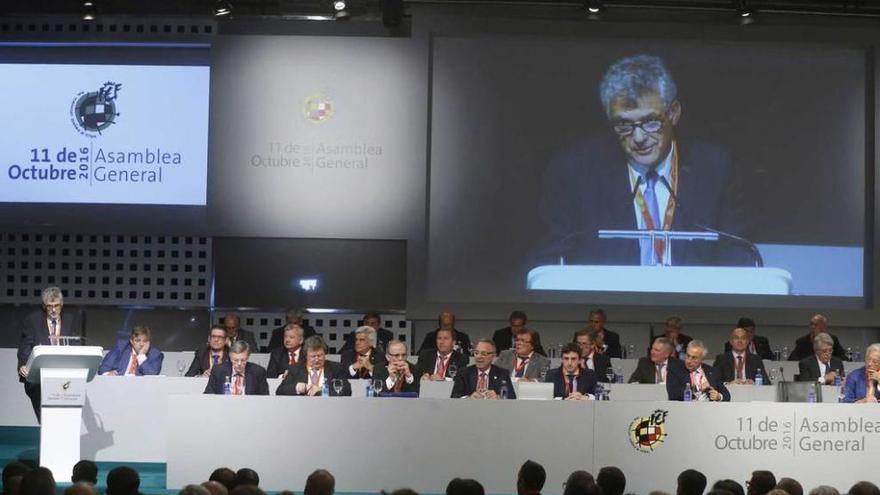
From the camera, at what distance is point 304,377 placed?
1021 centimetres

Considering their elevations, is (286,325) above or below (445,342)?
above

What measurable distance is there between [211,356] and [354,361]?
3.86ft

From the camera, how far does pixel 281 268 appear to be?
14.2 m

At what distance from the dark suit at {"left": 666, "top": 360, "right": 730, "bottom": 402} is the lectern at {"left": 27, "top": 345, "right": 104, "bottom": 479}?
4.11m

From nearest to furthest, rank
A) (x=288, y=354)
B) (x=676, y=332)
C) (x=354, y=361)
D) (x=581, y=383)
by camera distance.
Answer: (x=581, y=383), (x=354, y=361), (x=288, y=354), (x=676, y=332)

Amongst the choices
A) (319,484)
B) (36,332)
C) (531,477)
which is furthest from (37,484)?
(36,332)

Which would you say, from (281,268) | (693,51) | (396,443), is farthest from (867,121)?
(396,443)

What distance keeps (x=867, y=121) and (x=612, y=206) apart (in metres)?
Answer: 2.69

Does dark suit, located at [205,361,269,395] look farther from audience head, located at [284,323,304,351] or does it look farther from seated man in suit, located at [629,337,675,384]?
seated man in suit, located at [629,337,675,384]

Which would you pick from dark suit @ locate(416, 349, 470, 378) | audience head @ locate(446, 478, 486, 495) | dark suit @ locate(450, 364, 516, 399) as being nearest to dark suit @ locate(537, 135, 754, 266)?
dark suit @ locate(416, 349, 470, 378)

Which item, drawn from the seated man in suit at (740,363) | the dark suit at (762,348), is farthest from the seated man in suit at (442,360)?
the dark suit at (762,348)

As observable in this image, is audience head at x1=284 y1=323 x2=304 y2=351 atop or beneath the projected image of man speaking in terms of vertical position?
beneath

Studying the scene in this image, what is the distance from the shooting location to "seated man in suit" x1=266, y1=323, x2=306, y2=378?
11.4m

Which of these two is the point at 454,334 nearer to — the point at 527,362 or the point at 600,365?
the point at 527,362
